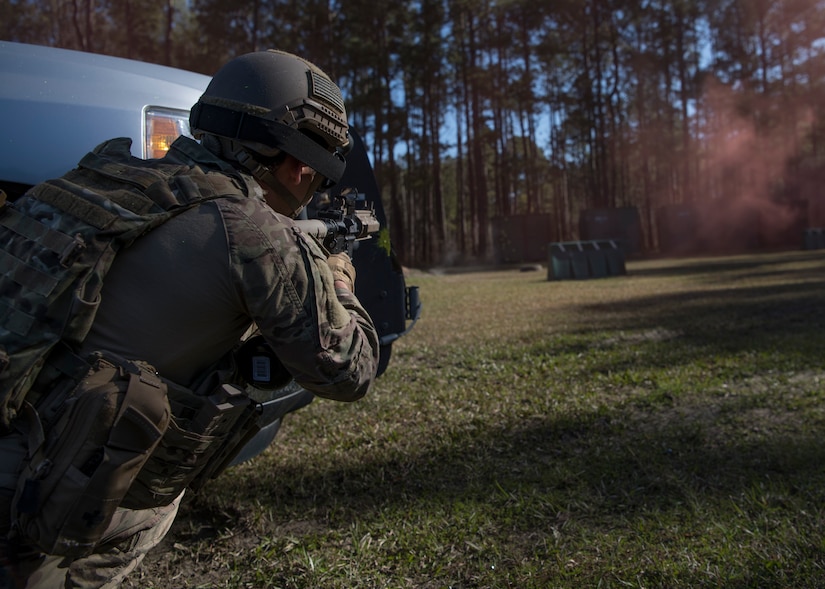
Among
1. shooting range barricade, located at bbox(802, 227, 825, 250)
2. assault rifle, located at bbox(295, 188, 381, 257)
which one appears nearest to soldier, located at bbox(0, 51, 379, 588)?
assault rifle, located at bbox(295, 188, 381, 257)

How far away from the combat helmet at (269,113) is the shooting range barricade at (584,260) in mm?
15670

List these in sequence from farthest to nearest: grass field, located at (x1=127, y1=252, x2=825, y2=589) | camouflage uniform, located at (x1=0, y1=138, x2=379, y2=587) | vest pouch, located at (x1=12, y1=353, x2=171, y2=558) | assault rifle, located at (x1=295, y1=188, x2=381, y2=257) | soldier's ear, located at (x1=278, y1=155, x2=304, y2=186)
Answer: grass field, located at (x1=127, y1=252, x2=825, y2=589)
assault rifle, located at (x1=295, y1=188, x2=381, y2=257)
soldier's ear, located at (x1=278, y1=155, x2=304, y2=186)
camouflage uniform, located at (x1=0, y1=138, x2=379, y2=587)
vest pouch, located at (x1=12, y1=353, x2=171, y2=558)

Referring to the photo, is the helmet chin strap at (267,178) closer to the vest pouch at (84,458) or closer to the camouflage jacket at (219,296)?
the camouflage jacket at (219,296)

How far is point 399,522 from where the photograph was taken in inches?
109

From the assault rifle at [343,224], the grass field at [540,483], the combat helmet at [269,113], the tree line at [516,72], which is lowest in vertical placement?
the grass field at [540,483]

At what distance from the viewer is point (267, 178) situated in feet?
5.99

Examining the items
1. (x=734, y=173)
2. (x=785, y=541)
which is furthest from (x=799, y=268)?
(x=734, y=173)

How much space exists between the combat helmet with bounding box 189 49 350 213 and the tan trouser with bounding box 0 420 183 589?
0.84 metres

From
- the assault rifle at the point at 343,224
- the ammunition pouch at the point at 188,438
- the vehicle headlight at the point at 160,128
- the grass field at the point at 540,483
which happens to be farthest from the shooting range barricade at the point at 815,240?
the ammunition pouch at the point at 188,438

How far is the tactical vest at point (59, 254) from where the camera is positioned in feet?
4.49

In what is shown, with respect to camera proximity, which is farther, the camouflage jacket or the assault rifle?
the assault rifle

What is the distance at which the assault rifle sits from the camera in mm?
2156

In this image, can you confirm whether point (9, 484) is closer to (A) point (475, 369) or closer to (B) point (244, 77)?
(B) point (244, 77)

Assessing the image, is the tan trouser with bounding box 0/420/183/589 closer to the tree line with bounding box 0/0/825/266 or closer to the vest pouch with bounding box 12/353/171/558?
the vest pouch with bounding box 12/353/171/558
